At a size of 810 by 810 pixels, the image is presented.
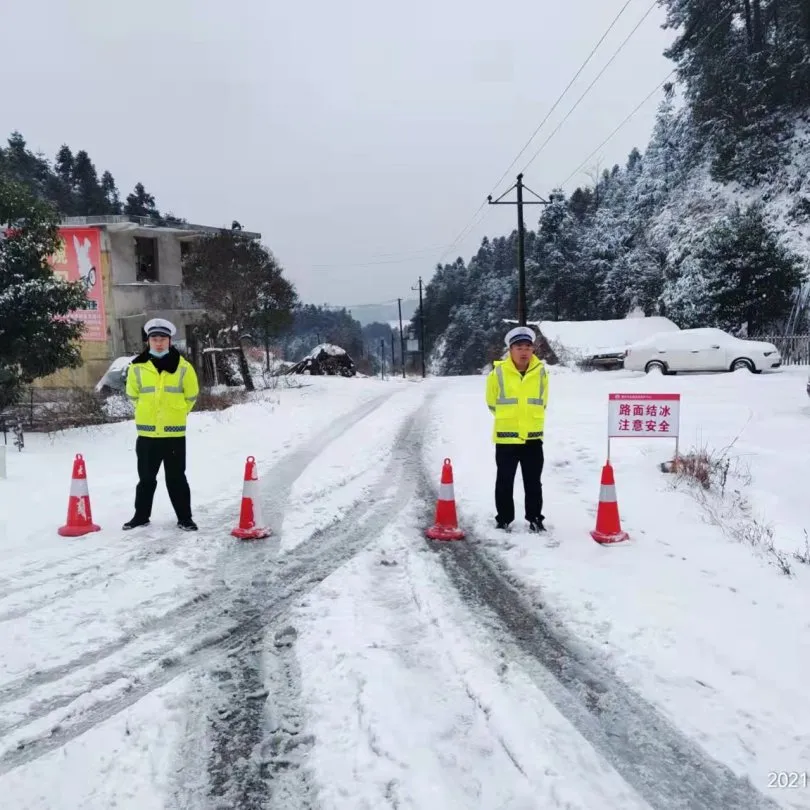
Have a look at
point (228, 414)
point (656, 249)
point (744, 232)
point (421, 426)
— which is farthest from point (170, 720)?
point (656, 249)

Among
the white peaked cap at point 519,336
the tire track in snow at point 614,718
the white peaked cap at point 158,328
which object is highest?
the white peaked cap at point 158,328

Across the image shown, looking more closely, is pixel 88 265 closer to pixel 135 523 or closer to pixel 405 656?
pixel 135 523

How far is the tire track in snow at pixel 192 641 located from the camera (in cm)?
304

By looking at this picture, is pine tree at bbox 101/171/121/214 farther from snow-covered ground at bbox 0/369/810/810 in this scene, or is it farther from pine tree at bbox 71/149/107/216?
snow-covered ground at bbox 0/369/810/810

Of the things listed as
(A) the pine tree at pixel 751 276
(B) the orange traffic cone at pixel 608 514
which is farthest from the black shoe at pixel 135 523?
(A) the pine tree at pixel 751 276

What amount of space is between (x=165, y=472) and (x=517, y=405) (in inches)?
136

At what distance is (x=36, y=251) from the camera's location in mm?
12781

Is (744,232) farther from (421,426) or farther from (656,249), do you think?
(421,426)

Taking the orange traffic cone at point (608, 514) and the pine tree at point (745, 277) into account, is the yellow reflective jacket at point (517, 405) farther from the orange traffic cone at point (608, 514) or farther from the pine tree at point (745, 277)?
the pine tree at point (745, 277)

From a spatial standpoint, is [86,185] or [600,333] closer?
[600,333]

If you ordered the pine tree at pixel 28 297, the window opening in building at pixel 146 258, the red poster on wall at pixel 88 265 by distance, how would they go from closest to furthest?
the pine tree at pixel 28 297 < the red poster on wall at pixel 88 265 < the window opening in building at pixel 146 258

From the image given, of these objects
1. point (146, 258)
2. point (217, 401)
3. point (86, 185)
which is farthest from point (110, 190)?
point (217, 401)

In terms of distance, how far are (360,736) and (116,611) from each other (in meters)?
2.25

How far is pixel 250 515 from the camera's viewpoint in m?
5.94
